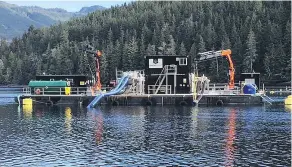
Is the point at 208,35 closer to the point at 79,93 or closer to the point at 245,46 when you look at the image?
the point at 245,46

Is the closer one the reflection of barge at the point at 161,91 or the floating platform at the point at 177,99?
the floating platform at the point at 177,99

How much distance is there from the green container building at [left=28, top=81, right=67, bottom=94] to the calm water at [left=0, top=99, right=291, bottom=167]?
62.6 feet

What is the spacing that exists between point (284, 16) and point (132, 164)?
161160 mm

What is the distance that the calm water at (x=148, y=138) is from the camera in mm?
40156

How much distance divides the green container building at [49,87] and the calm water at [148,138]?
62.6 ft

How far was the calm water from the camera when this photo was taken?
4016 cm

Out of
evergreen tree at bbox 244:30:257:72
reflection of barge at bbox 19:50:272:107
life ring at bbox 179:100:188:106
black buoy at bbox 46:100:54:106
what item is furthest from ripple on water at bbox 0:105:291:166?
evergreen tree at bbox 244:30:257:72

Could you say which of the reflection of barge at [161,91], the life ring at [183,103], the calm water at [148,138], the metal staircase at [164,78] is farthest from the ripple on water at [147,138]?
the metal staircase at [164,78]

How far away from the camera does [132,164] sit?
38.3m

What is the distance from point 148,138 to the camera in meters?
51.0

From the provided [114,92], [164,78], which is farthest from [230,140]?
[114,92]

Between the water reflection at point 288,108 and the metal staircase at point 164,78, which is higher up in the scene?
the metal staircase at point 164,78

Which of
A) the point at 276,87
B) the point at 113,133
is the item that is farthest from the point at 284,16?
the point at 113,133

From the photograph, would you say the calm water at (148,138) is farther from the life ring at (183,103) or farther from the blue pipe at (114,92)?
the blue pipe at (114,92)
